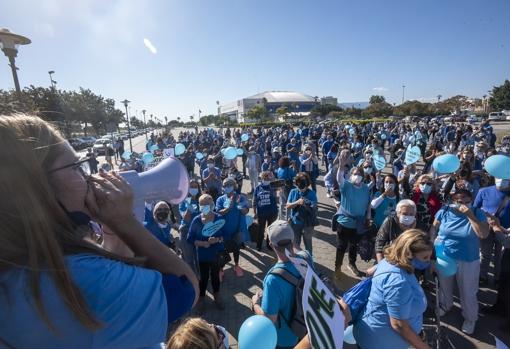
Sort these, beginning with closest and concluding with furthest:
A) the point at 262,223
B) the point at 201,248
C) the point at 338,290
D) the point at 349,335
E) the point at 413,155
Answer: the point at 349,335
the point at 201,248
the point at 338,290
the point at 262,223
the point at 413,155

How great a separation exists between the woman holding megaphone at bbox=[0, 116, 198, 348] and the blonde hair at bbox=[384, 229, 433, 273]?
7.00ft

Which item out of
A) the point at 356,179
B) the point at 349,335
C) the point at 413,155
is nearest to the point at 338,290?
the point at 356,179

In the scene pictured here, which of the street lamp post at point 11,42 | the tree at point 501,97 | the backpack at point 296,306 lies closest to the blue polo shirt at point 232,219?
the backpack at point 296,306

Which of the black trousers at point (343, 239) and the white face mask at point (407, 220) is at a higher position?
the white face mask at point (407, 220)

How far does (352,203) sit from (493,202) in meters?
2.03

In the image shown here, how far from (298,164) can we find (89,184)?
10335 mm

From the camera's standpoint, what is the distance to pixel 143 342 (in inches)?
34.7

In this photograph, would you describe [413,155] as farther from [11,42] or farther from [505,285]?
[11,42]

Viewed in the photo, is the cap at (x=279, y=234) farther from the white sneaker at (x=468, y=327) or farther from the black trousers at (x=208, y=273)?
the white sneaker at (x=468, y=327)

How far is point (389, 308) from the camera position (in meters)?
2.33

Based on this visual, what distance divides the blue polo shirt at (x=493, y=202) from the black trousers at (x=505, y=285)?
17.3 inches

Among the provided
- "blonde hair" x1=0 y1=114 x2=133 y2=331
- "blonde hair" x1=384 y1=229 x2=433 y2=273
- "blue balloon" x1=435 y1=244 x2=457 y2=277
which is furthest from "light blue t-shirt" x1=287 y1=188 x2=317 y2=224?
"blonde hair" x1=0 y1=114 x2=133 y2=331

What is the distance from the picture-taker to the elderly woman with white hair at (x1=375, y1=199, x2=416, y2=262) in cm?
407

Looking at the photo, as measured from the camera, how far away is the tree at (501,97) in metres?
57.5
